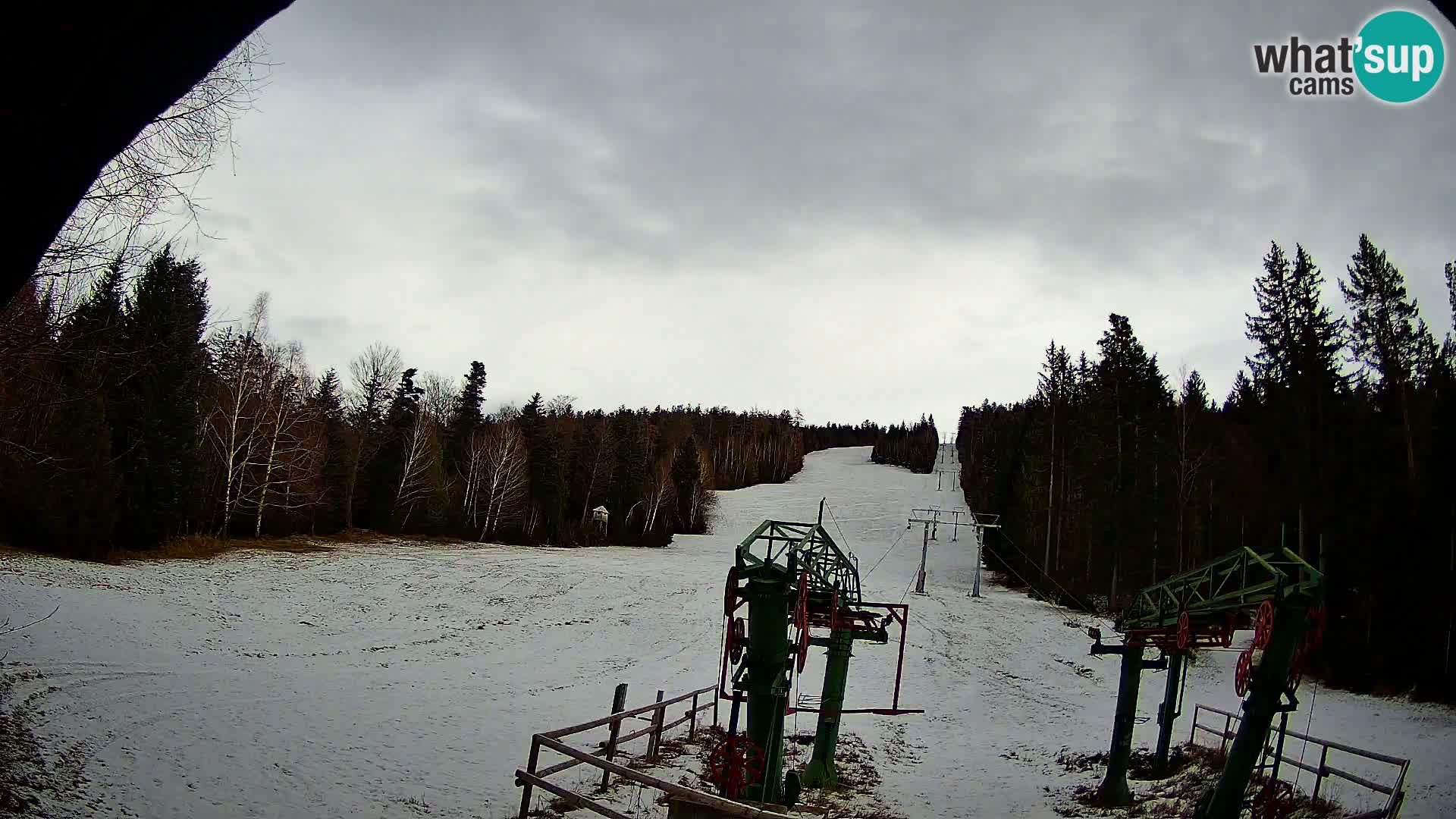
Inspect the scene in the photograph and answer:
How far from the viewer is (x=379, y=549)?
133ft

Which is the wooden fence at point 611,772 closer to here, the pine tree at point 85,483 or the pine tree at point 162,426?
the pine tree at point 85,483

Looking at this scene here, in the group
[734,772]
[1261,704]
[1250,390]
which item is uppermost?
[1250,390]

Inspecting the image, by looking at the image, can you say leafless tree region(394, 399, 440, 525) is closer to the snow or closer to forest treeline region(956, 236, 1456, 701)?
the snow

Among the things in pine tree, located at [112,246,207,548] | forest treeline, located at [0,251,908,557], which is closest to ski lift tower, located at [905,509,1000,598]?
forest treeline, located at [0,251,908,557]

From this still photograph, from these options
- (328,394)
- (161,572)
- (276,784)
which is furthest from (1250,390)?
(328,394)

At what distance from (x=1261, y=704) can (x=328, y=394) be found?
200 ft

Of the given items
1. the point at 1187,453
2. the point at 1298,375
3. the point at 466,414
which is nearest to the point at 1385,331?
the point at 1298,375

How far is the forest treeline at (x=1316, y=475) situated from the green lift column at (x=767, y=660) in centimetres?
1928

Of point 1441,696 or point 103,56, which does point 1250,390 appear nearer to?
point 1441,696

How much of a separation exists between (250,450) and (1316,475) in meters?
44.9

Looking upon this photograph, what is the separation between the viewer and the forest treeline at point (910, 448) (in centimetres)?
13375

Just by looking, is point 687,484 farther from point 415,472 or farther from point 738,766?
point 738,766

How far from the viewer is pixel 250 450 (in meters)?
35.7

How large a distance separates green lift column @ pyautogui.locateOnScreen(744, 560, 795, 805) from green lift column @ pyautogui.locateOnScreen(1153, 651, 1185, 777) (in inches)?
371
